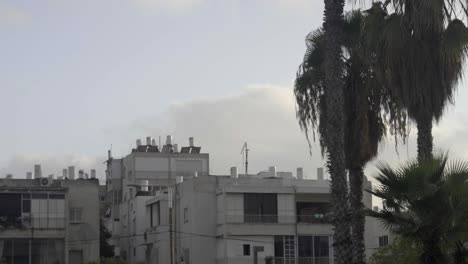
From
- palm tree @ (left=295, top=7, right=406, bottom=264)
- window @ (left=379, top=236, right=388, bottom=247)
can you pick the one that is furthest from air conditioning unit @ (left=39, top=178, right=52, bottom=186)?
palm tree @ (left=295, top=7, right=406, bottom=264)

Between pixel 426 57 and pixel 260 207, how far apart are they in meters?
40.4

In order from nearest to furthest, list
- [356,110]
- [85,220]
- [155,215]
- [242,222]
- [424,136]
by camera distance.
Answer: [424,136] < [356,110] < [242,222] < [85,220] < [155,215]

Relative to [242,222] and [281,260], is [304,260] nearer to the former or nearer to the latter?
[281,260]

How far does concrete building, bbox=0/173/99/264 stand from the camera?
213ft

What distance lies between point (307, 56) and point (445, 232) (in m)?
15.8

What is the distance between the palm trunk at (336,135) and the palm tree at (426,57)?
3.37 m

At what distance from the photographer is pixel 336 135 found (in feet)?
81.6

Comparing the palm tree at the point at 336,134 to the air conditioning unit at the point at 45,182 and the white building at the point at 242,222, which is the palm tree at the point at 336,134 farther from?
the air conditioning unit at the point at 45,182

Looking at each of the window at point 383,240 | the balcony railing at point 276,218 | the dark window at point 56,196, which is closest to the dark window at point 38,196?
the dark window at point 56,196

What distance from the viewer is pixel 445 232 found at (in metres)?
23.2

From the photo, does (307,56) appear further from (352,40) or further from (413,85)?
(413,85)

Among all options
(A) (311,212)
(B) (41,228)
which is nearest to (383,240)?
(A) (311,212)

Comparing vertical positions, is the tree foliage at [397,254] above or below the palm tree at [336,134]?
below

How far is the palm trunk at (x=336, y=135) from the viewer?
80.3ft
